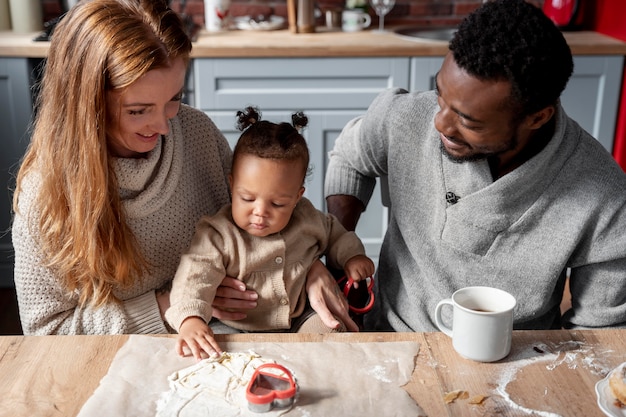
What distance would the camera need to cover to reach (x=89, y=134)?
49.6 inches

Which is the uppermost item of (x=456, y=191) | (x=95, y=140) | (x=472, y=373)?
(x=95, y=140)

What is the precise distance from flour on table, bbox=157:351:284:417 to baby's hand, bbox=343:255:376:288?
0.41m

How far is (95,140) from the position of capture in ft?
4.14

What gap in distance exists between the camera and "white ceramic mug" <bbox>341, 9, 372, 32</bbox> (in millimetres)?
2951

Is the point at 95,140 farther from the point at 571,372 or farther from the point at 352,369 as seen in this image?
the point at 571,372

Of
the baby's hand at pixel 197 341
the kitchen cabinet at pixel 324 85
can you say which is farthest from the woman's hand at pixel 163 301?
the kitchen cabinet at pixel 324 85

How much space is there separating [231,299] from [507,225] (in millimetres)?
549

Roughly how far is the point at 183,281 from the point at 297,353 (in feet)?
0.92

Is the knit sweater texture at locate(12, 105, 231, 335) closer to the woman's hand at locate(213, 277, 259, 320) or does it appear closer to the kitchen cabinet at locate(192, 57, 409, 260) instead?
the woman's hand at locate(213, 277, 259, 320)

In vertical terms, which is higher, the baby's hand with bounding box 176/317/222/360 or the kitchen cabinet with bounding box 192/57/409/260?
the kitchen cabinet with bounding box 192/57/409/260

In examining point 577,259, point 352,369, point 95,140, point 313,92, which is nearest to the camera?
point 352,369

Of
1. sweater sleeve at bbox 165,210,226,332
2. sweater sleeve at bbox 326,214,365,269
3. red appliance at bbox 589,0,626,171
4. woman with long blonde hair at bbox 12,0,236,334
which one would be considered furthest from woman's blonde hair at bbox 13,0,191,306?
red appliance at bbox 589,0,626,171

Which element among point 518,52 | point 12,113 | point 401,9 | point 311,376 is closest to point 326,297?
point 311,376

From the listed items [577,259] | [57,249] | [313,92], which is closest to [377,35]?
[313,92]
